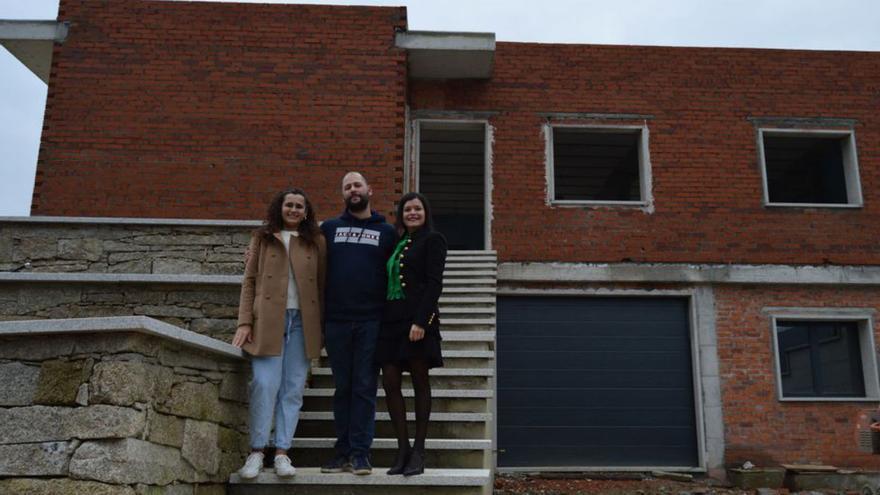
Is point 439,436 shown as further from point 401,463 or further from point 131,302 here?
point 131,302

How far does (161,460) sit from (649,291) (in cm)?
746

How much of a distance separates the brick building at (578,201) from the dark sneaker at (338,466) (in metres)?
4.95

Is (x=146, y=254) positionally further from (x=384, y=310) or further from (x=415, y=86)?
(x=415, y=86)

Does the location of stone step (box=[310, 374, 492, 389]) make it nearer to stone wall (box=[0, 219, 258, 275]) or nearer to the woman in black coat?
the woman in black coat

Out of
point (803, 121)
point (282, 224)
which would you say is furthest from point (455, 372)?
point (803, 121)

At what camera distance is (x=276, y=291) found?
4262mm

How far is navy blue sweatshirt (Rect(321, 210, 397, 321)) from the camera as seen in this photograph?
4.24 meters

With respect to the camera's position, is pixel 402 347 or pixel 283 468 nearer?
pixel 283 468

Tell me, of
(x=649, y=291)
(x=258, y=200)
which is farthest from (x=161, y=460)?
(x=649, y=291)

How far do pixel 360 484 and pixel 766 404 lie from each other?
7086 millimetres

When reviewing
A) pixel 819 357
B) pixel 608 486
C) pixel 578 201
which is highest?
pixel 578 201

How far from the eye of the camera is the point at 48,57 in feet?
31.9

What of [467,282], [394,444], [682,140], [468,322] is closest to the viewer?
[394,444]

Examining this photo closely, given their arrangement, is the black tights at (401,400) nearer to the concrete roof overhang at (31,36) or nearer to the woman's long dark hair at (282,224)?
the woman's long dark hair at (282,224)
